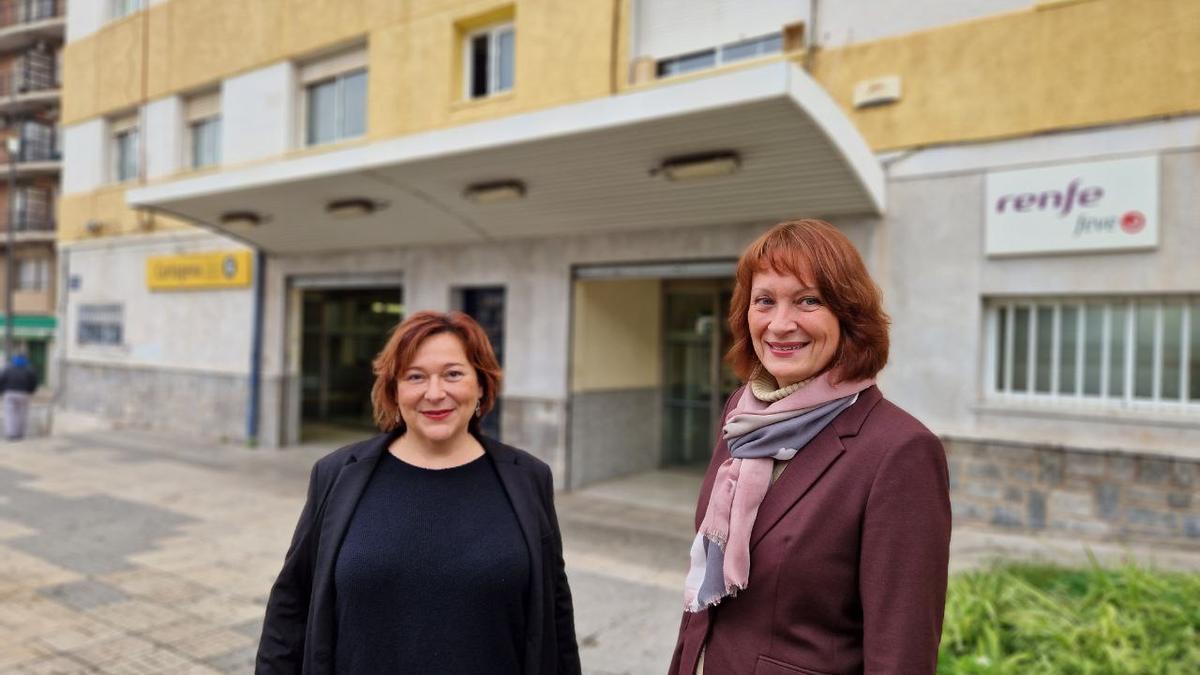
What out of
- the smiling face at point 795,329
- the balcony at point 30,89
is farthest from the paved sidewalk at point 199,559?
the balcony at point 30,89

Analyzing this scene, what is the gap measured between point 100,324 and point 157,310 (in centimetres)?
239

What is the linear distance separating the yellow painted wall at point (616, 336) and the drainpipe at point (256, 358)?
633cm

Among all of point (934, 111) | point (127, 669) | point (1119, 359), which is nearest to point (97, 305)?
point (127, 669)

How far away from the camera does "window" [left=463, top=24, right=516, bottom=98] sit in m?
9.67

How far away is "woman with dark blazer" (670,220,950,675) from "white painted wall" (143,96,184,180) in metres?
14.9

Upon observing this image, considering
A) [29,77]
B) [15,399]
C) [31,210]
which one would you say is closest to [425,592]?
[15,399]

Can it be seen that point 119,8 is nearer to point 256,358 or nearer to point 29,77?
point 256,358

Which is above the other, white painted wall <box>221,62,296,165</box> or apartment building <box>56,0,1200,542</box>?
white painted wall <box>221,62,296,165</box>

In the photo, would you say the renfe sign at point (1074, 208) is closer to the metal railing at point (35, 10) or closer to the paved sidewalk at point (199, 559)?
the paved sidewalk at point (199, 559)

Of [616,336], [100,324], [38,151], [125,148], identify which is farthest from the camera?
[38,151]

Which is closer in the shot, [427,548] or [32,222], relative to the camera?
[427,548]

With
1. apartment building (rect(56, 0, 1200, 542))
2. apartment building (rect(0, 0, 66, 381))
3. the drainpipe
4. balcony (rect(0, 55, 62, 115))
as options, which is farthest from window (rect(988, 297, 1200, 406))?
balcony (rect(0, 55, 62, 115))

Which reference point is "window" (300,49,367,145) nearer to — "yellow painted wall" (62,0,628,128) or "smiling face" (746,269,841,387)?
"yellow painted wall" (62,0,628,128)

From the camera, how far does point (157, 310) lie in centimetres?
1427
